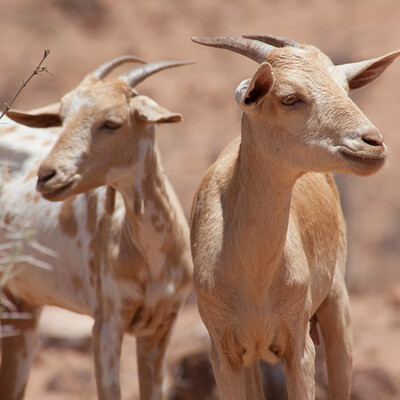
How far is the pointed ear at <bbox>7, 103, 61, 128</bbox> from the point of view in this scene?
5.66 meters

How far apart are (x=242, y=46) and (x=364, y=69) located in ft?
2.04

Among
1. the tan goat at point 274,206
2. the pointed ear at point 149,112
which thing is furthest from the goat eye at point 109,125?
the tan goat at point 274,206

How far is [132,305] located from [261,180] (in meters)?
1.80

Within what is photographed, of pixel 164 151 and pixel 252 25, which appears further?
pixel 252 25

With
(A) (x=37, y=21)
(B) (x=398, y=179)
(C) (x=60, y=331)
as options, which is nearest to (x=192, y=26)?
(A) (x=37, y=21)

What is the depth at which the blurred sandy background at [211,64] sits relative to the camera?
12.7 metres

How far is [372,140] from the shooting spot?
11.7 feet

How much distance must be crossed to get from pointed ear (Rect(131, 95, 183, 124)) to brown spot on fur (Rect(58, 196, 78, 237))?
980 millimetres

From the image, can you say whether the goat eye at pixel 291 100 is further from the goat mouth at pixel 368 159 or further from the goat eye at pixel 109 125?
the goat eye at pixel 109 125

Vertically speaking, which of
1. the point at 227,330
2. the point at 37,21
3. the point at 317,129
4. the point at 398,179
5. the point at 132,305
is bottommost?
the point at 227,330

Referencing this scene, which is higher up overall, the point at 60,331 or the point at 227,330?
the point at 60,331

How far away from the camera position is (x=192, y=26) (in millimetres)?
18344

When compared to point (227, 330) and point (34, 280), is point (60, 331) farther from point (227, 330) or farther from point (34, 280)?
point (227, 330)

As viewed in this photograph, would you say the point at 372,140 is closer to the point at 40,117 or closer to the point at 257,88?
the point at 257,88
